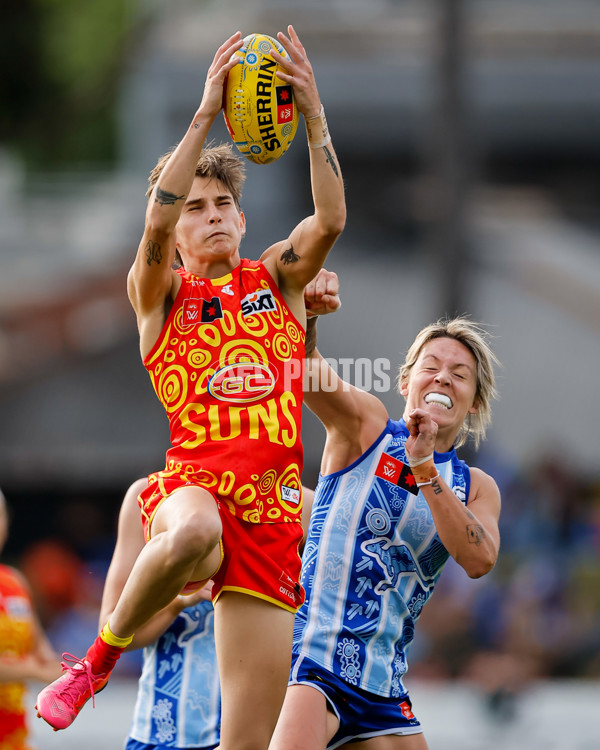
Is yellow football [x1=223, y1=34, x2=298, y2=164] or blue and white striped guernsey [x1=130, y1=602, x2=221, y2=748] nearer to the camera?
yellow football [x1=223, y1=34, x2=298, y2=164]

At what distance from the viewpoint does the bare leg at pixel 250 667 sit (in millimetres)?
4117

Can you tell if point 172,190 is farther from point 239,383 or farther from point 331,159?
point 239,383

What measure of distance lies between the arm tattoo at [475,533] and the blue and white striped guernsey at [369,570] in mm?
263

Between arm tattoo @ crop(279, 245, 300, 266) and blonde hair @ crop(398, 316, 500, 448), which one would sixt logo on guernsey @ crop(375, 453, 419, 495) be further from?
arm tattoo @ crop(279, 245, 300, 266)

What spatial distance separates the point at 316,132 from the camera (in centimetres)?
431

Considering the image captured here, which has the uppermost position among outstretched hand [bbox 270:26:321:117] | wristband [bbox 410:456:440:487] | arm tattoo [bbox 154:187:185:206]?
outstretched hand [bbox 270:26:321:117]

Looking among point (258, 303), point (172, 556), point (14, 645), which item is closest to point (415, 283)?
point (14, 645)

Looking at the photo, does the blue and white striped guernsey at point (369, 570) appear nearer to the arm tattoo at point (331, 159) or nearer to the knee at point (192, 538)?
the knee at point (192, 538)

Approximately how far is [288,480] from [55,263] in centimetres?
1405

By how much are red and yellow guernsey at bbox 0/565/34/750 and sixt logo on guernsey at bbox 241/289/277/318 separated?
221cm

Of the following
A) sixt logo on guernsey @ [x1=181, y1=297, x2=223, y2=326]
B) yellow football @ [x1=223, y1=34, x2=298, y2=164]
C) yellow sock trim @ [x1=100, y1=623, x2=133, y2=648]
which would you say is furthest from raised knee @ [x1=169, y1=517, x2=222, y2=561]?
yellow football @ [x1=223, y1=34, x2=298, y2=164]

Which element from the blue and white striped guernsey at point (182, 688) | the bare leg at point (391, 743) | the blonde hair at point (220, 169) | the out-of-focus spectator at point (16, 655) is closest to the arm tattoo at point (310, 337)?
the blonde hair at point (220, 169)

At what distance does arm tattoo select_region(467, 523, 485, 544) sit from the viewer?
464 cm

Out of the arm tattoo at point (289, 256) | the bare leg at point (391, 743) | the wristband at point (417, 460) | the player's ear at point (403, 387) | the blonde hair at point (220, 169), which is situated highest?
the blonde hair at point (220, 169)
